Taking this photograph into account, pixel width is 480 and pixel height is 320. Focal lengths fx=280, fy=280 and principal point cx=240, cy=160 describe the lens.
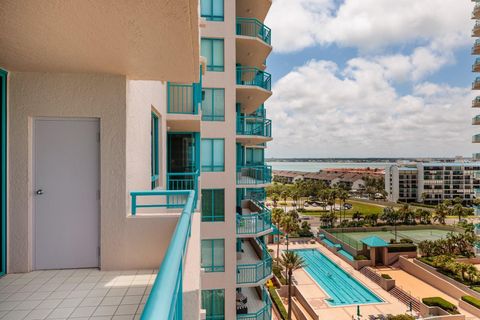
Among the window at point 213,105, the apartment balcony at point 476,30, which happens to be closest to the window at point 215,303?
the window at point 213,105

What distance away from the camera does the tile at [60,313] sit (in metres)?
3.31

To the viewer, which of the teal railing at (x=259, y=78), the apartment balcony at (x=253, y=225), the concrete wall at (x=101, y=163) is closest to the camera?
the concrete wall at (x=101, y=163)

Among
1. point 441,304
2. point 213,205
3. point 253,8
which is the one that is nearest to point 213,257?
point 213,205

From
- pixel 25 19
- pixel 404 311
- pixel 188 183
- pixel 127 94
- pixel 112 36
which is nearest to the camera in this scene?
pixel 25 19

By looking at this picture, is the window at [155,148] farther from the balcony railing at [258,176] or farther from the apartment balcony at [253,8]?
the apartment balcony at [253,8]

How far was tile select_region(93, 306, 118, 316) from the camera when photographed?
3396mm

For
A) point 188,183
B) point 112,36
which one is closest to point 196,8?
point 112,36

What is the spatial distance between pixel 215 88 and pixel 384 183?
285 feet

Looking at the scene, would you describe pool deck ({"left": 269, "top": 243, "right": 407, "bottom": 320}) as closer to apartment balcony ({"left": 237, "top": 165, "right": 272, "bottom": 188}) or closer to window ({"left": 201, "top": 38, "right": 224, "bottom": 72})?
apartment balcony ({"left": 237, "top": 165, "right": 272, "bottom": 188})

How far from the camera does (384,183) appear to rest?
86125 mm

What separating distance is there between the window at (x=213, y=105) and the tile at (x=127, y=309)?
32.7ft

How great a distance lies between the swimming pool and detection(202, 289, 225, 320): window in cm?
1495

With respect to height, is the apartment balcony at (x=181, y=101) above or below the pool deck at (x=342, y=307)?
above

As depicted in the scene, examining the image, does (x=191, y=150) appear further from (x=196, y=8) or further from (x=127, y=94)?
(x=196, y=8)
